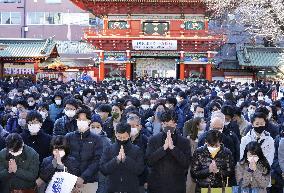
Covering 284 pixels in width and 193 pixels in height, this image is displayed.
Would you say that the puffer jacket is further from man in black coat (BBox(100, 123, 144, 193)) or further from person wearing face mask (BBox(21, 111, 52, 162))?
person wearing face mask (BBox(21, 111, 52, 162))

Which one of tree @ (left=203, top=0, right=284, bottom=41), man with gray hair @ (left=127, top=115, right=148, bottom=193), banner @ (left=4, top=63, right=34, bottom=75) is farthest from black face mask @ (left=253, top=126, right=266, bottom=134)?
banner @ (left=4, top=63, right=34, bottom=75)

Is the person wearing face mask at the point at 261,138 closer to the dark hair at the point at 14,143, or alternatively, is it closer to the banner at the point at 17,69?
the dark hair at the point at 14,143

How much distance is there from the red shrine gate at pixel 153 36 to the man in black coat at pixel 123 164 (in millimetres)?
30662

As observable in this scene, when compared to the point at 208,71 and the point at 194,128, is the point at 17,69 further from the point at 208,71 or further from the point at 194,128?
the point at 194,128

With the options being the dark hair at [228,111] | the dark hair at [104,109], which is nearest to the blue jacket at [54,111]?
the dark hair at [104,109]

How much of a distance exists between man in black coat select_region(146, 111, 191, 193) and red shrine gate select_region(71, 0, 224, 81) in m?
30.3

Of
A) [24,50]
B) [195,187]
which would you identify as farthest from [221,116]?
[24,50]

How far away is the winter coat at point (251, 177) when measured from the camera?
7668mm

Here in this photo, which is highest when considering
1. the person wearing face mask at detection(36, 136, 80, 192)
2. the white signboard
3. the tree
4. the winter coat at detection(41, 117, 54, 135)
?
the tree

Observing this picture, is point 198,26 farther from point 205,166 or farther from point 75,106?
point 205,166

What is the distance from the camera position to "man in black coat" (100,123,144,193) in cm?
756

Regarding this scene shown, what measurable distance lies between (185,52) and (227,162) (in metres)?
31.4

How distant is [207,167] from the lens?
24.7 ft

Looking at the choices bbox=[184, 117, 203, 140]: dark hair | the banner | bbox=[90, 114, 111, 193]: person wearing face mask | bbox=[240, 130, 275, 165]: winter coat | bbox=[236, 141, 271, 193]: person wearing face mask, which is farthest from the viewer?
the banner
